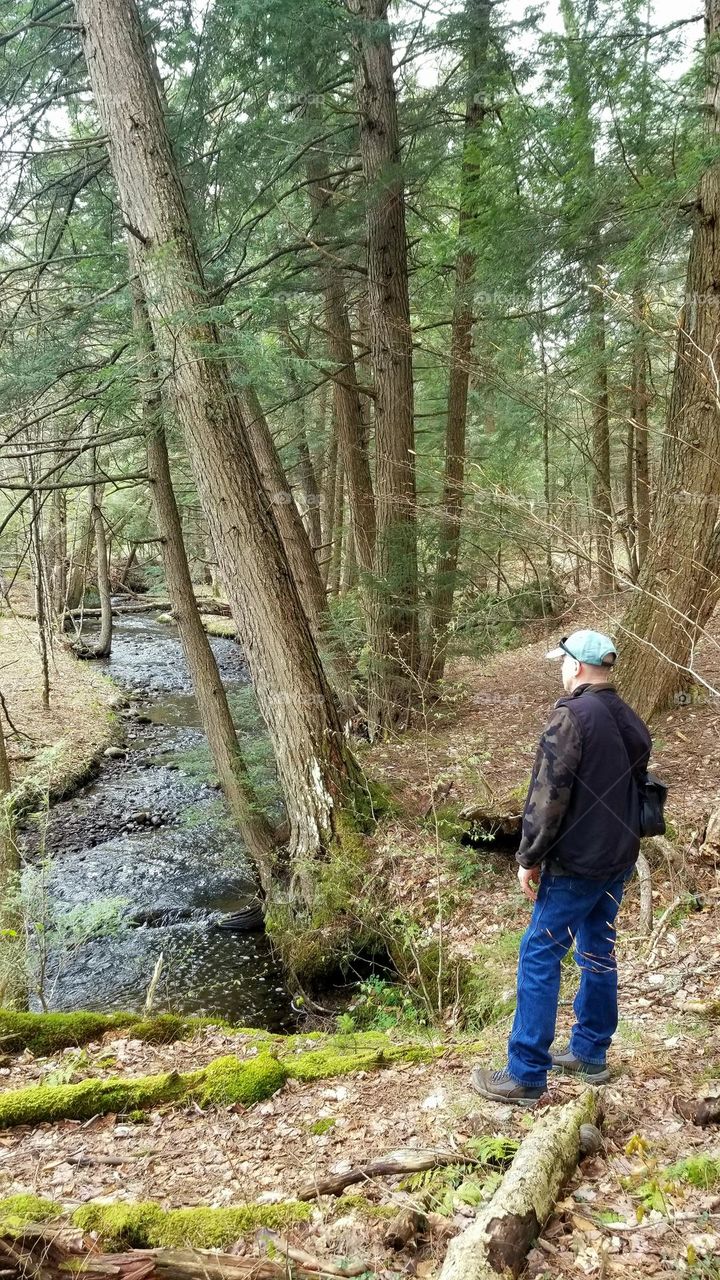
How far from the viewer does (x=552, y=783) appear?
2.95m

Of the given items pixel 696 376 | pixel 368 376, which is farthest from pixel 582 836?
pixel 368 376

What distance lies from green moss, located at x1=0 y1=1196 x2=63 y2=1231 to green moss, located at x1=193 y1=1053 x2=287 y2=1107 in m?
1.29

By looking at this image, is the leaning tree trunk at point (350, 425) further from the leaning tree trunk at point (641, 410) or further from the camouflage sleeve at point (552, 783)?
the camouflage sleeve at point (552, 783)

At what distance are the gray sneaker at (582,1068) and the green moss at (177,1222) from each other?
4.42ft

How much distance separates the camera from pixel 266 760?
315 inches

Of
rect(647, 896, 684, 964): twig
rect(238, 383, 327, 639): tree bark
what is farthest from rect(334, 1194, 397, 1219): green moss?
rect(238, 383, 327, 639): tree bark

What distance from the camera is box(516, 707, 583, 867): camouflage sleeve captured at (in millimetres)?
2941

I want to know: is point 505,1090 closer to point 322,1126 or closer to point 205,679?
point 322,1126

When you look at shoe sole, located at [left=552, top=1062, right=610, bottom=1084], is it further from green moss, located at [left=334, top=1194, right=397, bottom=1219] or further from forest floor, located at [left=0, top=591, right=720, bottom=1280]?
green moss, located at [left=334, top=1194, right=397, bottom=1219]

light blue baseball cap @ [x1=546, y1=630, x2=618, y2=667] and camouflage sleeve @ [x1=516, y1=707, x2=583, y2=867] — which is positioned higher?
light blue baseball cap @ [x1=546, y1=630, x2=618, y2=667]

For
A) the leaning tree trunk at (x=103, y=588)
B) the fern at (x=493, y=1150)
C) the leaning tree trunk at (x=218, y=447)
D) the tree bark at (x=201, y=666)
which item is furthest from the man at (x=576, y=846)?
the leaning tree trunk at (x=103, y=588)

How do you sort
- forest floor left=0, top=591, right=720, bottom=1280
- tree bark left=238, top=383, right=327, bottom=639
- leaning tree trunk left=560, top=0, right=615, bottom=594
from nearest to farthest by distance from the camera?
forest floor left=0, top=591, right=720, bottom=1280 → leaning tree trunk left=560, top=0, right=615, bottom=594 → tree bark left=238, top=383, right=327, bottom=639

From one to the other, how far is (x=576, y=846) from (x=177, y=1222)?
6.28 ft

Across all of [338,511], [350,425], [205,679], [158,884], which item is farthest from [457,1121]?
[338,511]
